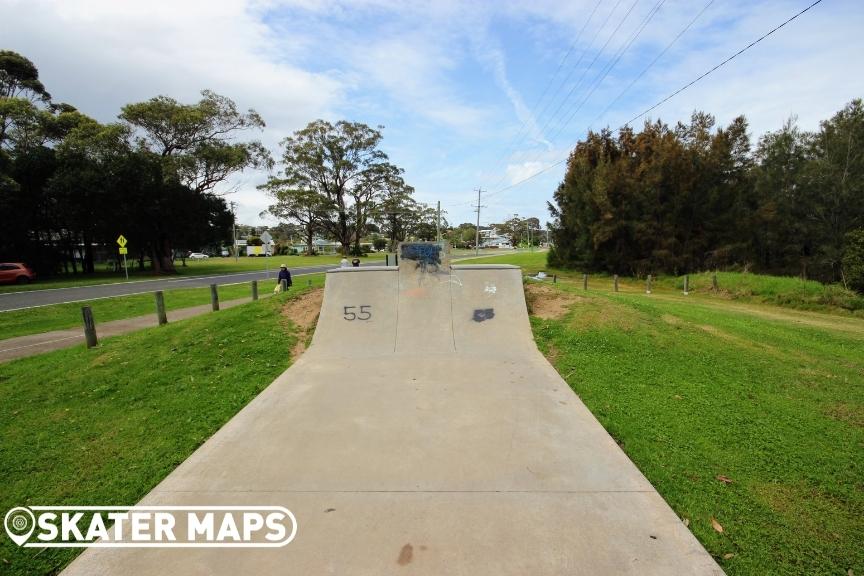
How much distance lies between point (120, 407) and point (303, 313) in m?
4.08

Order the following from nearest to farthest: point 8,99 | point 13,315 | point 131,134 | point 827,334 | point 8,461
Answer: point 8,461 < point 827,334 < point 13,315 < point 8,99 < point 131,134

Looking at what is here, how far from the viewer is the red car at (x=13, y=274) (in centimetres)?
2350

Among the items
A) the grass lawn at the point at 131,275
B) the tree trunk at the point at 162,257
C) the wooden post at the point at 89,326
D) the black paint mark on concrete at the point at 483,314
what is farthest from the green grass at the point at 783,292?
the tree trunk at the point at 162,257

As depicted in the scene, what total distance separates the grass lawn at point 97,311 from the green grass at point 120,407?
531cm

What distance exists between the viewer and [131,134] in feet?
106

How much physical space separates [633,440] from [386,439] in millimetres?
2643

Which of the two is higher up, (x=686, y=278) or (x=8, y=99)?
(x=8, y=99)

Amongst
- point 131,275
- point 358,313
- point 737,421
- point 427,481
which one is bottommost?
point 737,421

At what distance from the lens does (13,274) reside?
23906mm

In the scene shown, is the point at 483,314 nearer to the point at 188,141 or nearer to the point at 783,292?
the point at 783,292

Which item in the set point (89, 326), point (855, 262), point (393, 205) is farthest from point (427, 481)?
point (393, 205)

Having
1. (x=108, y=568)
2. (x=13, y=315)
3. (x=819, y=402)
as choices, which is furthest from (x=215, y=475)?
(x=13, y=315)

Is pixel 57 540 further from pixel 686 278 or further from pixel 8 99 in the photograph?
pixel 8 99

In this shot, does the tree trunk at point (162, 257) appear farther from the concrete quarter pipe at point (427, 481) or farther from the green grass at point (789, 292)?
the green grass at point (789, 292)
